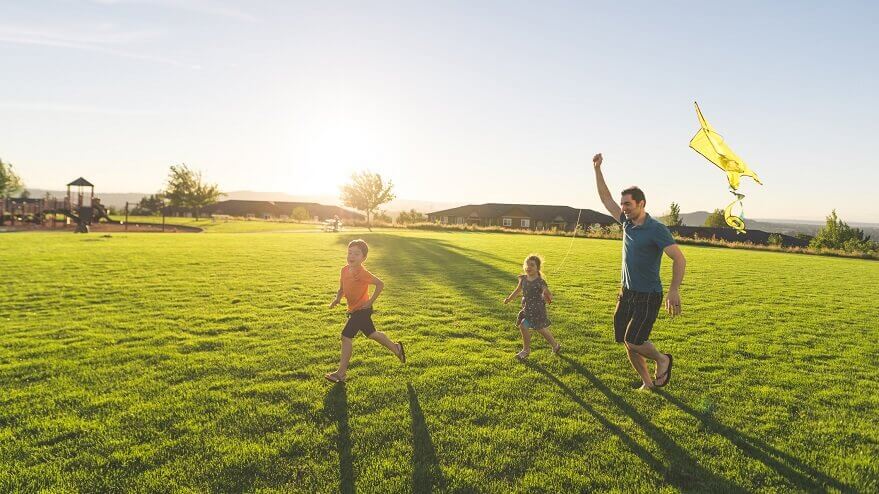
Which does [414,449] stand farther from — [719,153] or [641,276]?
[719,153]

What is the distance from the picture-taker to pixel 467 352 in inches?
256

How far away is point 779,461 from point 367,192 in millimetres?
63382

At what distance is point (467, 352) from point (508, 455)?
9.00ft

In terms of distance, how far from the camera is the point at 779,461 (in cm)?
377

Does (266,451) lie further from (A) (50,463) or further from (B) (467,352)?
(B) (467,352)

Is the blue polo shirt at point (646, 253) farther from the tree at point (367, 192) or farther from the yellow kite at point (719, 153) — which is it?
the tree at point (367, 192)

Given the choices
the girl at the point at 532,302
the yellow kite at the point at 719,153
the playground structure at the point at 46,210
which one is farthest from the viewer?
the playground structure at the point at 46,210

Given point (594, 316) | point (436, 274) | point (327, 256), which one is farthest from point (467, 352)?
point (327, 256)

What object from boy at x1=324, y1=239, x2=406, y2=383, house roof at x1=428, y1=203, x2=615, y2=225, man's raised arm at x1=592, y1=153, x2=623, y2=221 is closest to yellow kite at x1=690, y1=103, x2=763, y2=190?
man's raised arm at x1=592, y1=153, x2=623, y2=221

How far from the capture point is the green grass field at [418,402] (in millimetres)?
3514

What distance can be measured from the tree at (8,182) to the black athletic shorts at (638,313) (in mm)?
99310

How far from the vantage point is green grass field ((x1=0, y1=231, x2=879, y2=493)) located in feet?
11.5

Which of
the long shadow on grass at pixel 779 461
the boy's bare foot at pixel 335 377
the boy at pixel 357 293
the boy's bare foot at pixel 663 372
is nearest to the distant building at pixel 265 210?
the boy at pixel 357 293

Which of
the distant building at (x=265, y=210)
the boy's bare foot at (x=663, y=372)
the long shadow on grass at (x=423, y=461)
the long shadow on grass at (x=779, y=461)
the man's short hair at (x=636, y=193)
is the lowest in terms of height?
the long shadow on grass at (x=423, y=461)
